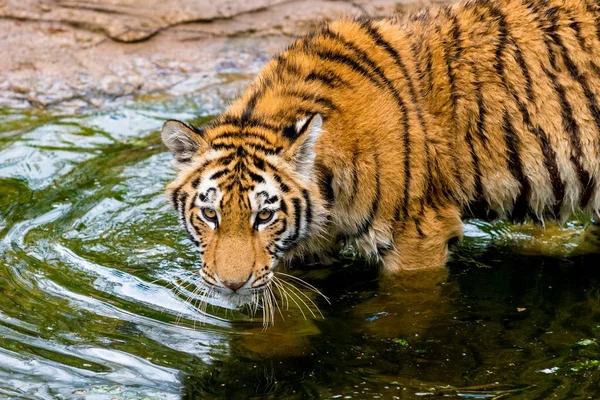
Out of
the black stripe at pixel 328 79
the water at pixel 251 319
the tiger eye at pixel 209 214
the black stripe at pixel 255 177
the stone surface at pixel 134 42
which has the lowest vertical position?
the water at pixel 251 319

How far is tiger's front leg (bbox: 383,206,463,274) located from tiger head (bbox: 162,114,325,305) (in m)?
0.50

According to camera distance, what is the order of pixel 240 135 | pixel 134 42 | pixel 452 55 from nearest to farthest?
pixel 240 135 < pixel 452 55 < pixel 134 42

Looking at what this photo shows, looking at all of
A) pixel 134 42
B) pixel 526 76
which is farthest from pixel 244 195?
pixel 134 42

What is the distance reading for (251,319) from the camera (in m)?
4.54

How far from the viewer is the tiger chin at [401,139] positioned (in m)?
4.23

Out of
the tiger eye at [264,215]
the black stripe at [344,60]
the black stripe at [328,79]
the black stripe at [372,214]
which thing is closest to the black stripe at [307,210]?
the tiger eye at [264,215]

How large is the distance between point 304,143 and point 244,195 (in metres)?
0.36

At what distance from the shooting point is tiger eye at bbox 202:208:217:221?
4.16 m

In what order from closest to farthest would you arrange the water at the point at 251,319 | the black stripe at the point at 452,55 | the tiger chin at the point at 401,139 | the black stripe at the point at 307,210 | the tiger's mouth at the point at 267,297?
the water at the point at 251,319, the tiger's mouth at the point at 267,297, the tiger chin at the point at 401,139, the black stripe at the point at 307,210, the black stripe at the point at 452,55

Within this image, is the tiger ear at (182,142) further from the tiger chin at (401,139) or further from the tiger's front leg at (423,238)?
the tiger's front leg at (423,238)

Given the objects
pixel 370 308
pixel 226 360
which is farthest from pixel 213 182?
pixel 370 308

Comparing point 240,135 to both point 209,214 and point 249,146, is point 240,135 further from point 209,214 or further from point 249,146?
point 209,214

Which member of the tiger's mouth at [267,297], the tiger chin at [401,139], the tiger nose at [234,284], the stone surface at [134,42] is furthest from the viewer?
the stone surface at [134,42]

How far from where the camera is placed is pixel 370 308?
15.3 ft
